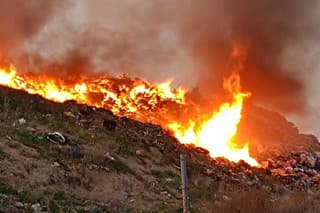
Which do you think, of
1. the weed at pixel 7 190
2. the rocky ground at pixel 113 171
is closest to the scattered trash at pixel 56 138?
the rocky ground at pixel 113 171

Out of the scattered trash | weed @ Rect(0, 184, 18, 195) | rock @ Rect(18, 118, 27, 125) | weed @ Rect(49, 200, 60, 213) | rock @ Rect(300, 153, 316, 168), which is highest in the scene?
rock @ Rect(300, 153, 316, 168)

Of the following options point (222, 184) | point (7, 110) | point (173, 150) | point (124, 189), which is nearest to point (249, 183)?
point (222, 184)

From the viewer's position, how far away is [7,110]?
66.6ft

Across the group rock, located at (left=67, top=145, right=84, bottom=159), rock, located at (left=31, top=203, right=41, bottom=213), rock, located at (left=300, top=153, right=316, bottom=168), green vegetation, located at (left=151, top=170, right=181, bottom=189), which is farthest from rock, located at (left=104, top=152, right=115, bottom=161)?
rock, located at (left=300, top=153, right=316, bottom=168)

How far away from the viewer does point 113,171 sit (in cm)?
1642

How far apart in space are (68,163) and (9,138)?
2.36 m

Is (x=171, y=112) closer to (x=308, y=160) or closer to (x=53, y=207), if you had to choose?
(x=308, y=160)

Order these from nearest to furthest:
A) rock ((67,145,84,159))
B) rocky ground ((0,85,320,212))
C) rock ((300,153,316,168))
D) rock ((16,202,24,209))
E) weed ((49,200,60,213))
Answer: rock ((16,202,24,209)) < weed ((49,200,60,213)) < rocky ground ((0,85,320,212)) < rock ((67,145,84,159)) < rock ((300,153,316,168))

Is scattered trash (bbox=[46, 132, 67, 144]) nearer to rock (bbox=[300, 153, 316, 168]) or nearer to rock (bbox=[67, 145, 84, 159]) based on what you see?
rock (bbox=[67, 145, 84, 159])

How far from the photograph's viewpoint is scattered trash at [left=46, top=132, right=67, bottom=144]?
17688 mm

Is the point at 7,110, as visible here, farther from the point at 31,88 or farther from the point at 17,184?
the point at 17,184

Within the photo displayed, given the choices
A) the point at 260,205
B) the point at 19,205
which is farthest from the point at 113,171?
the point at 260,205

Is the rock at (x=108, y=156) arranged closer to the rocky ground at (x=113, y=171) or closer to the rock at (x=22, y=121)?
the rocky ground at (x=113, y=171)

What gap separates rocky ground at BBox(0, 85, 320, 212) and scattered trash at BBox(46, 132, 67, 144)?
72mm
